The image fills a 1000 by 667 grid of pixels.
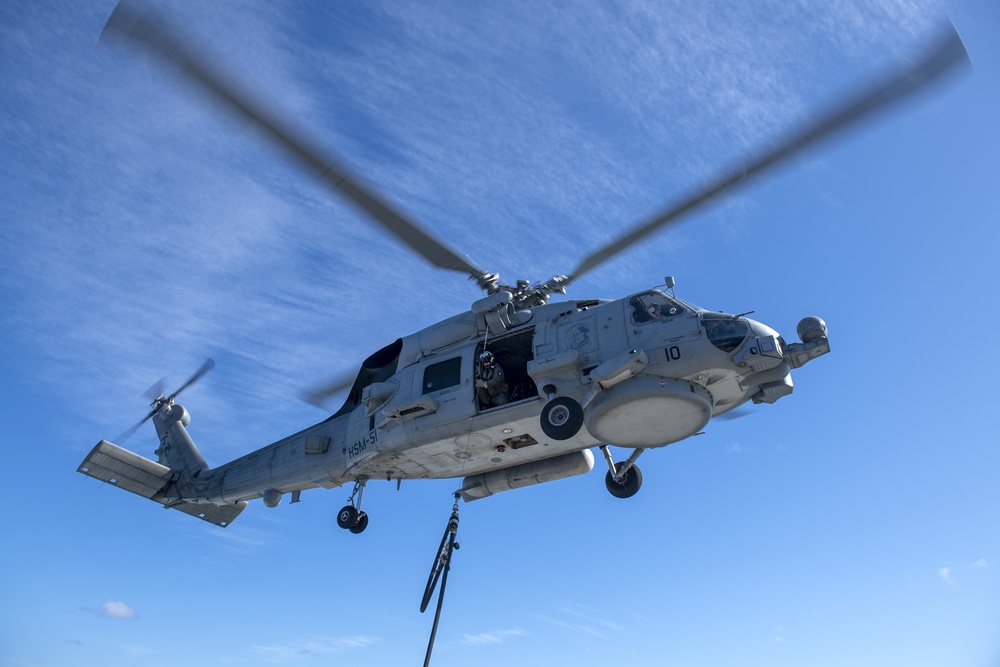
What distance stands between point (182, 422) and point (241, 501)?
3.72 meters

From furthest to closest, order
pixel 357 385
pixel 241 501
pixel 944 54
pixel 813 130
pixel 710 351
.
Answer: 1. pixel 241 501
2. pixel 357 385
3. pixel 710 351
4. pixel 813 130
5. pixel 944 54

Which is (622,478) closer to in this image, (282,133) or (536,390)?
(536,390)

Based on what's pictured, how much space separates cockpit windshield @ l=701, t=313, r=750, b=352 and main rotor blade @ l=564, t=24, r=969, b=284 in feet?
5.69

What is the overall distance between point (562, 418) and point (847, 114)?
5.87m

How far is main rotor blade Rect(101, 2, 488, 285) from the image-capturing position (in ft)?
31.4

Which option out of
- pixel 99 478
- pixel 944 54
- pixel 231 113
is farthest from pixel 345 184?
pixel 99 478

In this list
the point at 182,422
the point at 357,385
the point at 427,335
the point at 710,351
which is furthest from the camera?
the point at 182,422

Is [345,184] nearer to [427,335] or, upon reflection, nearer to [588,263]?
[427,335]

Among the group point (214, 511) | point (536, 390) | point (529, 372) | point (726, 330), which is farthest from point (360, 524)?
point (726, 330)

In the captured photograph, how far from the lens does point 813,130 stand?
9922 mm

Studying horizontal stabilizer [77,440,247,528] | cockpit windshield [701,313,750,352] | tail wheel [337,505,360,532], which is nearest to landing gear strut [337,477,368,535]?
tail wheel [337,505,360,532]

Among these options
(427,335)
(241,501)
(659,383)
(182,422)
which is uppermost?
(182,422)

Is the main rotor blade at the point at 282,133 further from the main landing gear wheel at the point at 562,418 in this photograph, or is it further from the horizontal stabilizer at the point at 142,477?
the horizontal stabilizer at the point at 142,477

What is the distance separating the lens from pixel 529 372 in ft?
40.9
